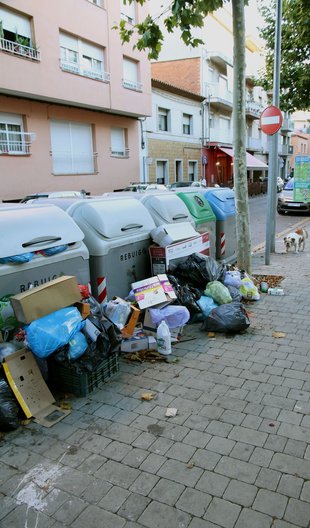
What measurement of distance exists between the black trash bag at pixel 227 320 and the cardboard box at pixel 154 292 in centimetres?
53

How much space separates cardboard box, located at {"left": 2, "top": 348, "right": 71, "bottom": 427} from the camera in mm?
3174

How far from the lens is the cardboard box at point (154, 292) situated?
4.52m

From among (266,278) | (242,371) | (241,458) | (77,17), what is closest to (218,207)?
(266,278)

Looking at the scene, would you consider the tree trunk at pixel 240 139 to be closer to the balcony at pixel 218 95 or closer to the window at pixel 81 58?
the window at pixel 81 58

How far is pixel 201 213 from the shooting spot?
6.99m

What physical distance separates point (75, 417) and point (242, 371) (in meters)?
1.58

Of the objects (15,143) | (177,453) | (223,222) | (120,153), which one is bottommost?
(177,453)

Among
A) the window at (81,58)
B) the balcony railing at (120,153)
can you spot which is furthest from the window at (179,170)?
the window at (81,58)

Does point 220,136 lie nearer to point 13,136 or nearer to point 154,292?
point 13,136

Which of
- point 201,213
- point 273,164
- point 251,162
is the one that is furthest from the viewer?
point 251,162

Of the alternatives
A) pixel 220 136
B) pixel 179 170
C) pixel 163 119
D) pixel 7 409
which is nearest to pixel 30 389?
pixel 7 409

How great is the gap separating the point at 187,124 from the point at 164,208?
21.0 metres

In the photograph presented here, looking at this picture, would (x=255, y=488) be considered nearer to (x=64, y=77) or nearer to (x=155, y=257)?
(x=155, y=257)

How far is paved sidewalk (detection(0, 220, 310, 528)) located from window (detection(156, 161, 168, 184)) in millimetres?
18905
